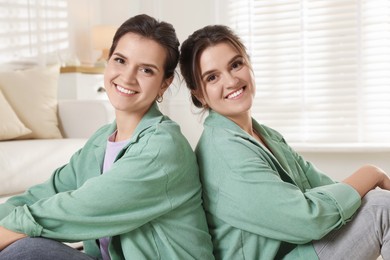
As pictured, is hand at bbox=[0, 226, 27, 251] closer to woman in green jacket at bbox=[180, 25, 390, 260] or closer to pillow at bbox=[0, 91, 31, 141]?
woman in green jacket at bbox=[180, 25, 390, 260]

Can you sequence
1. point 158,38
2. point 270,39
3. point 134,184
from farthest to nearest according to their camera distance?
1. point 270,39
2. point 158,38
3. point 134,184

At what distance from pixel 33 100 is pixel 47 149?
57 centimetres

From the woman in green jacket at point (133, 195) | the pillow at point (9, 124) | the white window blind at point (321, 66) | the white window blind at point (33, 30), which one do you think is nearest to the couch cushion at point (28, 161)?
the pillow at point (9, 124)

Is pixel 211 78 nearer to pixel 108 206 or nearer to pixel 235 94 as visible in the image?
pixel 235 94

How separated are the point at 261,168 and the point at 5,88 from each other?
2179 millimetres

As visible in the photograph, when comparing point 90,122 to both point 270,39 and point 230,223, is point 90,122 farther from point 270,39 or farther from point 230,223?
point 230,223

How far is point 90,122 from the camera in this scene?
302 cm

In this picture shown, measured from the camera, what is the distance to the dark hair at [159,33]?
141 cm

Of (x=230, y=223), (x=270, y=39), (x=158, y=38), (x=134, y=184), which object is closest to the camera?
(x=134, y=184)

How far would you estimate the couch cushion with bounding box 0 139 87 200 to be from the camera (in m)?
2.36

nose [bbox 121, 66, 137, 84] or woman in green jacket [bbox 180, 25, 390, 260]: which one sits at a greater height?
nose [bbox 121, 66, 137, 84]

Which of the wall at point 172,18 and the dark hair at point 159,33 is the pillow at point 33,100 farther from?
the dark hair at point 159,33

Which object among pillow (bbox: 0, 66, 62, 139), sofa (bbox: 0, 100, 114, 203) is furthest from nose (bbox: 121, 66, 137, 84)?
pillow (bbox: 0, 66, 62, 139)

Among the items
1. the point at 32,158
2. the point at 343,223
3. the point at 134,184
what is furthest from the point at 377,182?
the point at 32,158
